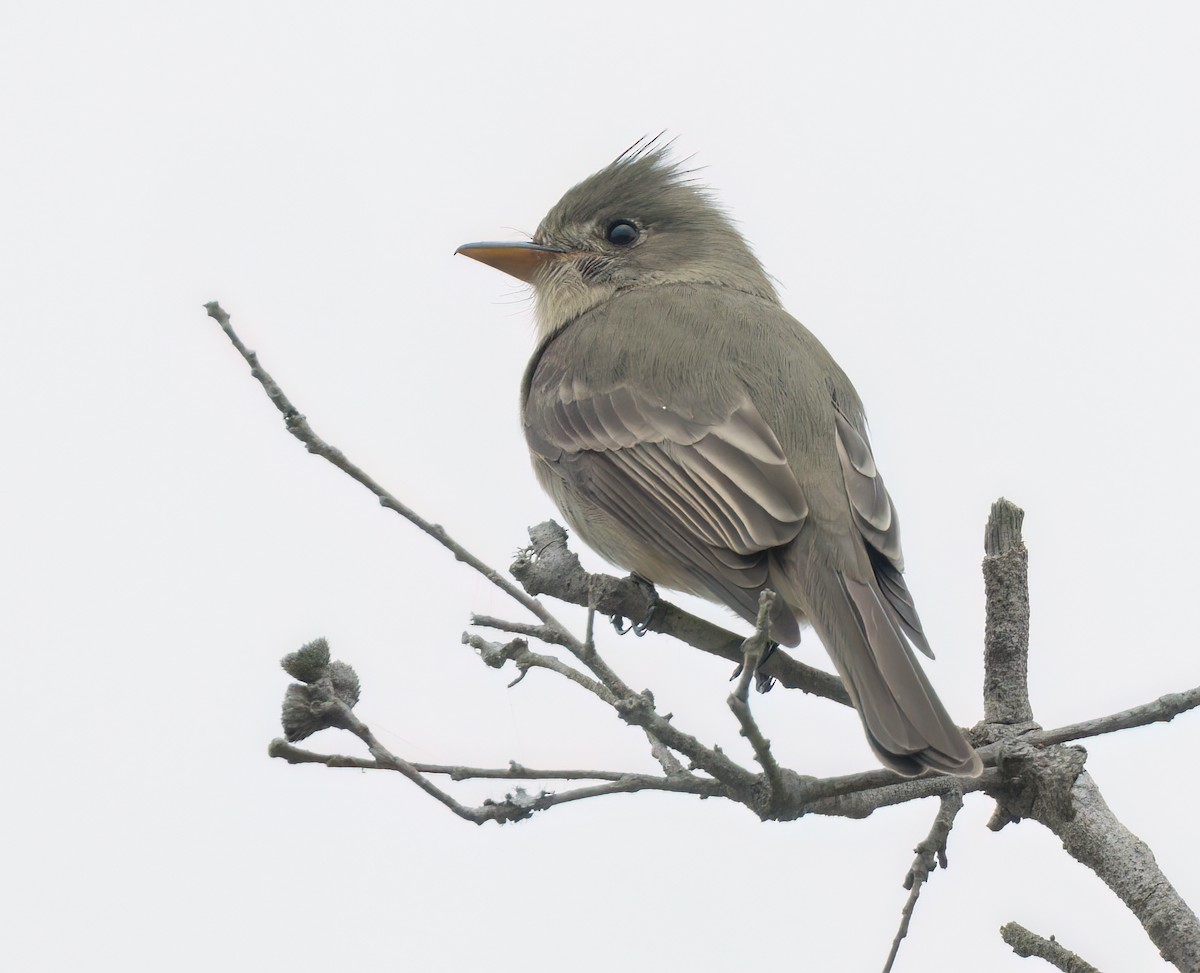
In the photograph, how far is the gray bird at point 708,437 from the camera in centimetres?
407

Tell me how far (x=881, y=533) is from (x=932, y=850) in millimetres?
1365

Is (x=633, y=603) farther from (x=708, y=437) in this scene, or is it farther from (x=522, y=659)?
(x=522, y=659)

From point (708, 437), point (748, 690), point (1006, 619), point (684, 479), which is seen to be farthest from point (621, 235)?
point (748, 690)

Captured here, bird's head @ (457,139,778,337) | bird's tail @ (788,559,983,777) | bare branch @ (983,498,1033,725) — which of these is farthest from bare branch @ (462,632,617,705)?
bird's head @ (457,139,778,337)

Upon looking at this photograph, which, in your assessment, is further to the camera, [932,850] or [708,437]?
[708,437]

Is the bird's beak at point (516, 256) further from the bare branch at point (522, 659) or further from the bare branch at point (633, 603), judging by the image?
the bare branch at point (522, 659)

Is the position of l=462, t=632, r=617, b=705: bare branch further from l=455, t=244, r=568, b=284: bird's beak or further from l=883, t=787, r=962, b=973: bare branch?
l=455, t=244, r=568, b=284: bird's beak

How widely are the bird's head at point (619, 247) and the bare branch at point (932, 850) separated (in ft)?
10.1

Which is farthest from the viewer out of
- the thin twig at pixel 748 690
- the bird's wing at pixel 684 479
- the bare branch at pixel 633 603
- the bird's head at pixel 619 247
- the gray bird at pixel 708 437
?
the bird's head at pixel 619 247

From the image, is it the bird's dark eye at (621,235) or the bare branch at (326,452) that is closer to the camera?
the bare branch at (326,452)

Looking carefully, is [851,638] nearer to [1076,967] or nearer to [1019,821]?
[1019,821]

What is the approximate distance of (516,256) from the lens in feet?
20.7

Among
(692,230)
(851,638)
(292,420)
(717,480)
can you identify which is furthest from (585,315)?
(292,420)

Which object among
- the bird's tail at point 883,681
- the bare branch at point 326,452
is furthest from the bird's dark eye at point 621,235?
the bare branch at point 326,452
